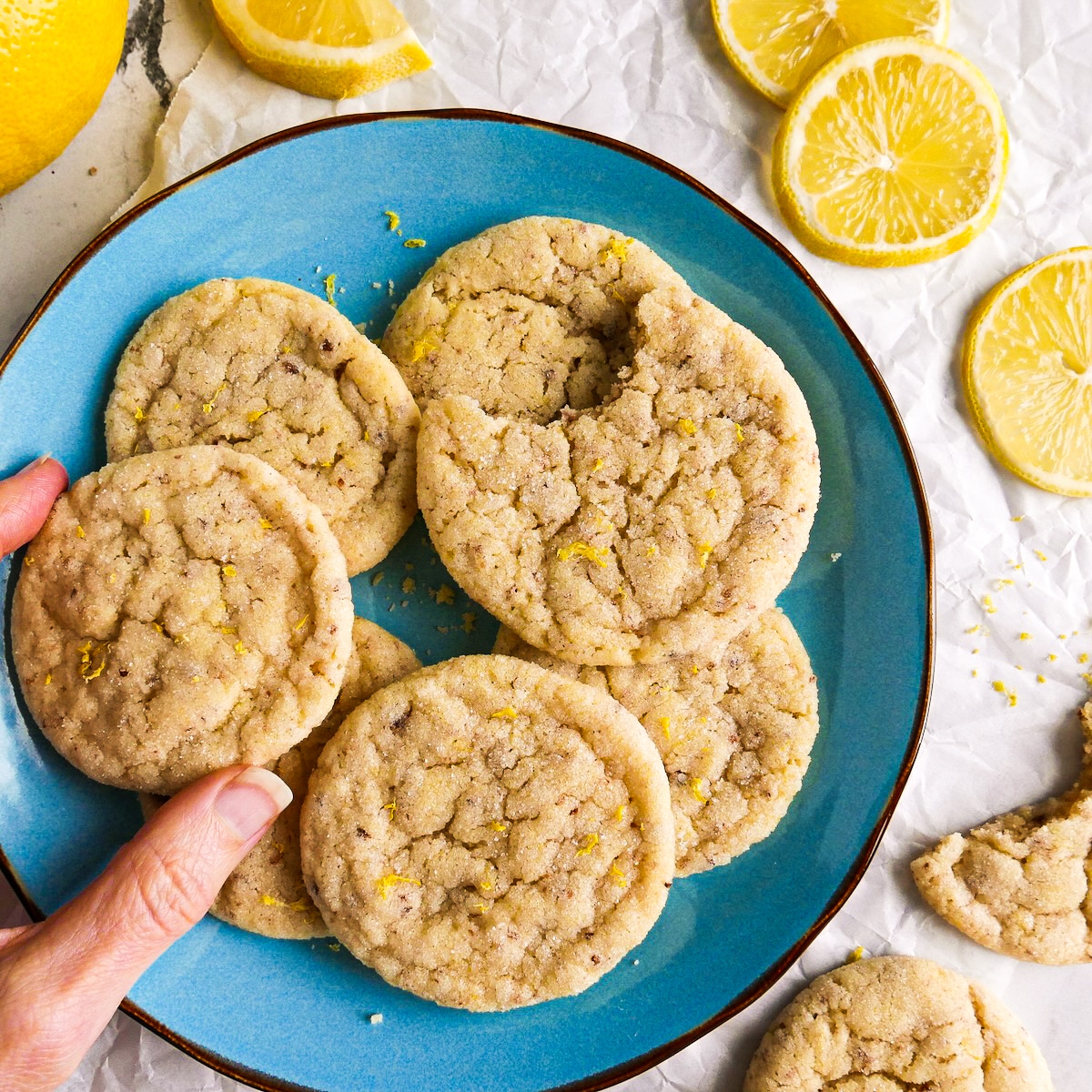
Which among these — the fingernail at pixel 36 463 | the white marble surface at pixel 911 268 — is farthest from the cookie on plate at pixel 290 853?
the white marble surface at pixel 911 268

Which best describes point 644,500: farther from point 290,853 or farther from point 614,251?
point 290,853

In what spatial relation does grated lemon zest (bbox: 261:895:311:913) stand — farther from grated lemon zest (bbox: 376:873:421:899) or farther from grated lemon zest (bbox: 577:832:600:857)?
grated lemon zest (bbox: 577:832:600:857)

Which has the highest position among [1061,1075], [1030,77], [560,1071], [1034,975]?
[1030,77]

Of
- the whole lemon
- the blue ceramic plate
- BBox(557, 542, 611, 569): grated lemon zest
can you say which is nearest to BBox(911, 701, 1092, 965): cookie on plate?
the blue ceramic plate

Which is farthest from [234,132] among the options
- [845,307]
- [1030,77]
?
[1030,77]

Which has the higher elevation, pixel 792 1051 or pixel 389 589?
pixel 389 589

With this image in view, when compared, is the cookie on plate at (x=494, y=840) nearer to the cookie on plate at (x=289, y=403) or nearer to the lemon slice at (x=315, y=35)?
the cookie on plate at (x=289, y=403)

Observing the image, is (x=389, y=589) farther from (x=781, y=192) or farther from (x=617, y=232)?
(x=781, y=192)
